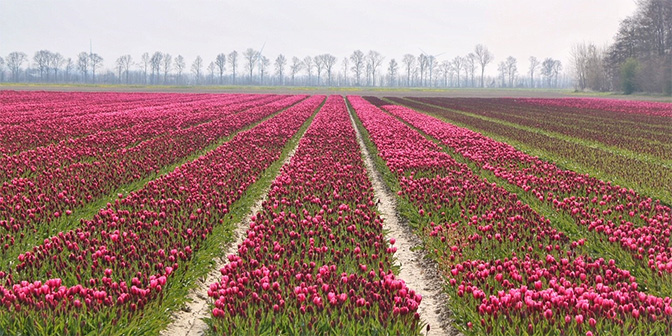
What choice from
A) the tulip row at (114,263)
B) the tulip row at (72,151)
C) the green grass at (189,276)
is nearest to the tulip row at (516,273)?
the green grass at (189,276)

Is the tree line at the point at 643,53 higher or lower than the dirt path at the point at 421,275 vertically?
higher

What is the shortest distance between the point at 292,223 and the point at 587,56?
17409 cm

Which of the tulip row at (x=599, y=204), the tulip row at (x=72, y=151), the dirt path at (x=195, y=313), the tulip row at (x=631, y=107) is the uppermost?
the tulip row at (x=631, y=107)

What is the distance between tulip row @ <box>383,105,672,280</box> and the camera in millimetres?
6984

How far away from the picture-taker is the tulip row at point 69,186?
7.74m

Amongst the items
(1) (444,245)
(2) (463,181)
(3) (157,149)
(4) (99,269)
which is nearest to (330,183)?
(2) (463,181)

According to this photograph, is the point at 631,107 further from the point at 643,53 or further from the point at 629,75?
the point at 643,53

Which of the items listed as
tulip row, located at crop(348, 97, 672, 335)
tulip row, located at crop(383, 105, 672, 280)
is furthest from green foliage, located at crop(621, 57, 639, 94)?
tulip row, located at crop(348, 97, 672, 335)

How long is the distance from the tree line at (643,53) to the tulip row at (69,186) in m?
90.0

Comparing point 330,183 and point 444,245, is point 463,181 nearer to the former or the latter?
point 330,183

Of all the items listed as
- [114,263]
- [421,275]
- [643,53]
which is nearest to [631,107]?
[421,275]

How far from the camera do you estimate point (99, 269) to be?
5984 millimetres

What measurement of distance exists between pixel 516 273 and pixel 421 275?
167 cm

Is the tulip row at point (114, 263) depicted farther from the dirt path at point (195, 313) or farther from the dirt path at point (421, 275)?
the dirt path at point (421, 275)
